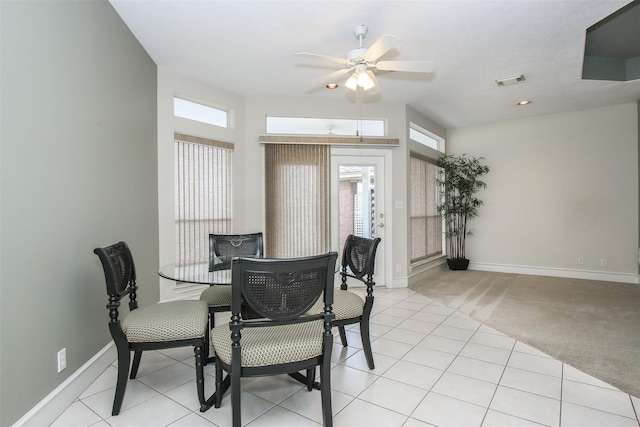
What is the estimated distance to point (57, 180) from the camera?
1948mm

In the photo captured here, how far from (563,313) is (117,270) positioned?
4342 millimetres

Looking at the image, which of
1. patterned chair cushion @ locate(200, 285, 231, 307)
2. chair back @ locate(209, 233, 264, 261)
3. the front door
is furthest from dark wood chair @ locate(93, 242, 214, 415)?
the front door

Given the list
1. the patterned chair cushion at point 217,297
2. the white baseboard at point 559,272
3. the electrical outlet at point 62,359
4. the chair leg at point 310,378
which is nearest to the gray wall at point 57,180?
the electrical outlet at point 62,359

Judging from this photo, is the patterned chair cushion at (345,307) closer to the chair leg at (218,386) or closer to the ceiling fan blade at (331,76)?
the chair leg at (218,386)

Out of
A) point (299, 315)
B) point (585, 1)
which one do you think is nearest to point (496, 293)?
point (585, 1)

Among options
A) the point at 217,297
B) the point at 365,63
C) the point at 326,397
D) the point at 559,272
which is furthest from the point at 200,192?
the point at 559,272

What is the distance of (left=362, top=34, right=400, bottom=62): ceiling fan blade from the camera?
2295 mm

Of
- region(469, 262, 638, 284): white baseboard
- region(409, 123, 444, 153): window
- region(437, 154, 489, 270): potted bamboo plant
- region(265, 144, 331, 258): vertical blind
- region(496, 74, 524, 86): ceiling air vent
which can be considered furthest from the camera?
region(437, 154, 489, 270): potted bamboo plant

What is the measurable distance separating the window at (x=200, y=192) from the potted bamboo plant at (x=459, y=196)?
13.1 ft

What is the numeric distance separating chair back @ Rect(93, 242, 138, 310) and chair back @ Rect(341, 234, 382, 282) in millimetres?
1596

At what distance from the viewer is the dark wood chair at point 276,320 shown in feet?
5.07

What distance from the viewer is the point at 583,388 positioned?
2.17 m

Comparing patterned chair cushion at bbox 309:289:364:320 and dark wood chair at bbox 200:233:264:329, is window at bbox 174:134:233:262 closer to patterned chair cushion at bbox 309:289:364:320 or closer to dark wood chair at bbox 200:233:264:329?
dark wood chair at bbox 200:233:264:329

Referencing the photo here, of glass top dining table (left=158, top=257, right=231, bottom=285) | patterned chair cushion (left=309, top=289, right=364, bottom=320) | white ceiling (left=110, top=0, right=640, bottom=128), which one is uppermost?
white ceiling (left=110, top=0, right=640, bottom=128)
